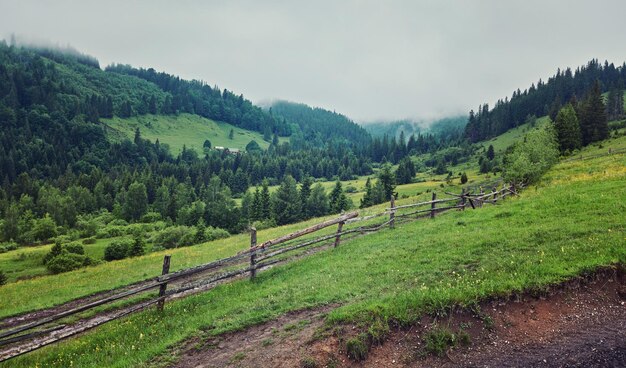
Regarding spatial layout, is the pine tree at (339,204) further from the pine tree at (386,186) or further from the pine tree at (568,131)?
the pine tree at (568,131)

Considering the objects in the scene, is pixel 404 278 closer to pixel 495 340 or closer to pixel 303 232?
pixel 495 340

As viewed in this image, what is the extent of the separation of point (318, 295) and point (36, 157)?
661 feet

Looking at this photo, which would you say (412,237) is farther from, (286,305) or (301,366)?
(301,366)

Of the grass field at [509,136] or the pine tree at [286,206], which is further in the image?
the grass field at [509,136]

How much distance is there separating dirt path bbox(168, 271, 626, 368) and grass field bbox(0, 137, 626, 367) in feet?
1.56

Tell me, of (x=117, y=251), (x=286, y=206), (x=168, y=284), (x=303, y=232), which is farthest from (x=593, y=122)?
(x=117, y=251)

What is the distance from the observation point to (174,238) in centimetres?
6303

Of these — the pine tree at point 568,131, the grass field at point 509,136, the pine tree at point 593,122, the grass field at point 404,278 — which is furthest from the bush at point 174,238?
the grass field at point 509,136

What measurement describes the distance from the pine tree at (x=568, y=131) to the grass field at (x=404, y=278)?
7837 centimetres

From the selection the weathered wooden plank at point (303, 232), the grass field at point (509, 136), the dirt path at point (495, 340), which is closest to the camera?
the dirt path at point (495, 340)

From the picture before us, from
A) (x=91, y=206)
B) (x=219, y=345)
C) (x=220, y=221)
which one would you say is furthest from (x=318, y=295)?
(x=91, y=206)

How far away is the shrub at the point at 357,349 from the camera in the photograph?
8750 mm

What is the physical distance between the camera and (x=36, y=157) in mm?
163500

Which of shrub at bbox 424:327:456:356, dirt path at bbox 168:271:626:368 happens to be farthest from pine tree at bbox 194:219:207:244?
shrub at bbox 424:327:456:356
